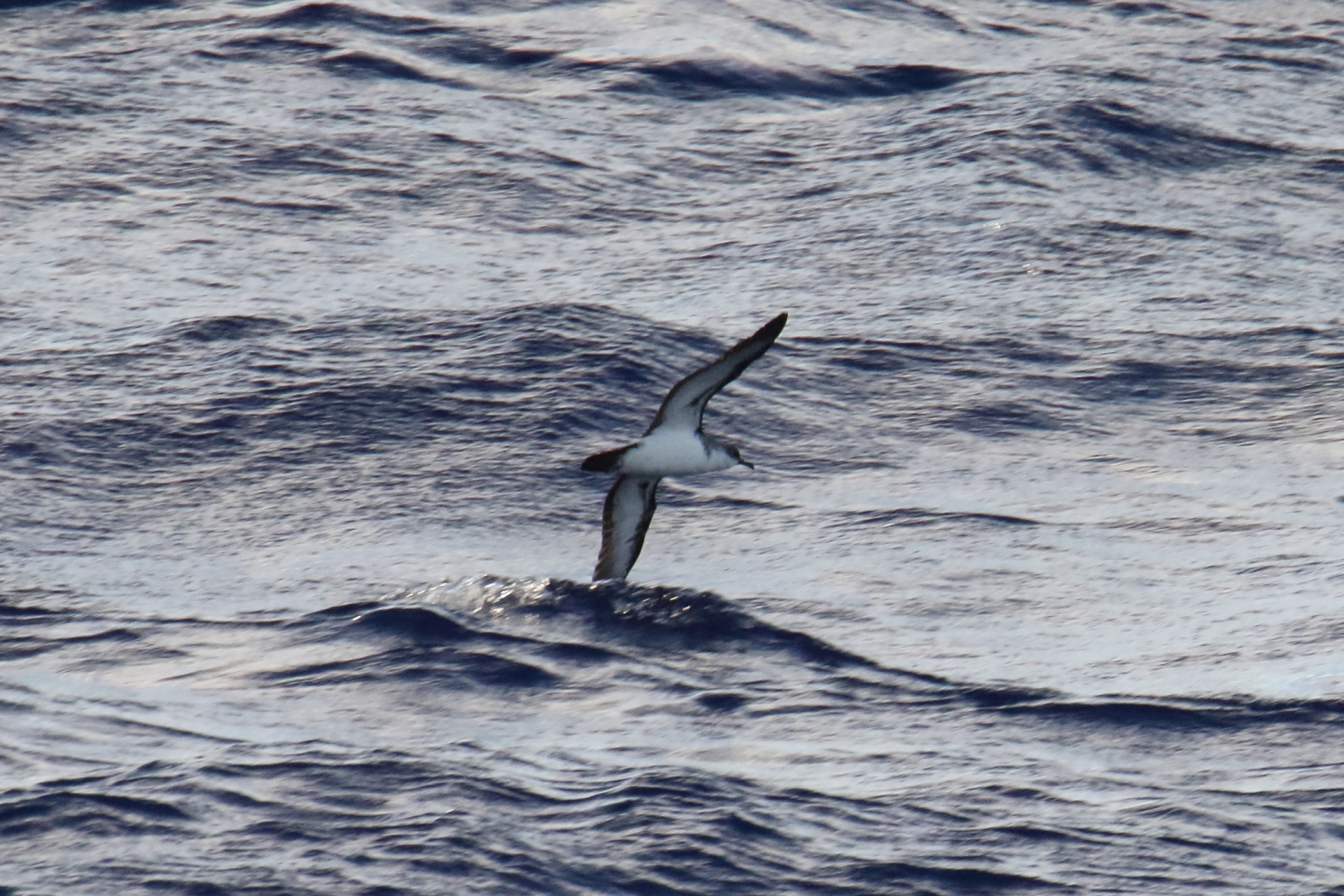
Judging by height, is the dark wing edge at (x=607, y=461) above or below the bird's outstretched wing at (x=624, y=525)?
above

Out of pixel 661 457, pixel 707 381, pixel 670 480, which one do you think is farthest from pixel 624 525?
pixel 670 480

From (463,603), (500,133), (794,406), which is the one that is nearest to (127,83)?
(500,133)

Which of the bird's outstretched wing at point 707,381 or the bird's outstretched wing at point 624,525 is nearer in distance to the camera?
the bird's outstretched wing at point 707,381

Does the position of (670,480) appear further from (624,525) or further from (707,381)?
(707,381)

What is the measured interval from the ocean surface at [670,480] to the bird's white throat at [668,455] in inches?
35.6

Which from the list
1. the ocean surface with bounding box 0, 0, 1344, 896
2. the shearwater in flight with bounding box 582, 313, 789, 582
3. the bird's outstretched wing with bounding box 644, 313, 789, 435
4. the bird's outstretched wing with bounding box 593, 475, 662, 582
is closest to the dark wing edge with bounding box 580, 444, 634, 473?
the shearwater in flight with bounding box 582, 313, 789, 582

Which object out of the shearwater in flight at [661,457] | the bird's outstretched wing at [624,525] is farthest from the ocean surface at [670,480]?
the shearwater in flight at [661,457]

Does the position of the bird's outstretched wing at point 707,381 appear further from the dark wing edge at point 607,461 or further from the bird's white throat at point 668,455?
the dark wing edge at point 607,461

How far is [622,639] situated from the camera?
37.7 feet

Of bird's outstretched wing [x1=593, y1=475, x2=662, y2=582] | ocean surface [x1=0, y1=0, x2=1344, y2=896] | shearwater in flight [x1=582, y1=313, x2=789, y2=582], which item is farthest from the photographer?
bird's outstretched wing [x1=593, y1=475, x2=662, y2=582]

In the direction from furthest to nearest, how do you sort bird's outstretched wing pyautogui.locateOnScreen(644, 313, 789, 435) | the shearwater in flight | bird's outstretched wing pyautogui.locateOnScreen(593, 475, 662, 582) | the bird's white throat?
bird's outstretched wing pyautogui.locateOnScreen(593, 475, 662, 582)
the bird's white throat
the shearwater in flight
bird's outstretched wing pyautogui.locateOnScreen(644, 313, 789, 435)

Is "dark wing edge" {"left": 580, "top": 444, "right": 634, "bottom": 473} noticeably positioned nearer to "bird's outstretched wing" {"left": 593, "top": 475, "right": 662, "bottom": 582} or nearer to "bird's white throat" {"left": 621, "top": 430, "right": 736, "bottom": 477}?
"bird's white throat" {"left": 621, "top": 430, "right": 736, "bottom": 477}

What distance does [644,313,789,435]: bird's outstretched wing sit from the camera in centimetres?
1004

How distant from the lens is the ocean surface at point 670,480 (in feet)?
31.3
